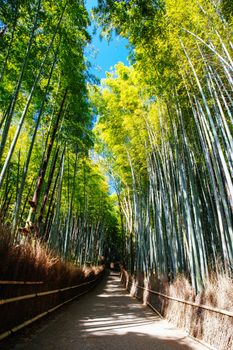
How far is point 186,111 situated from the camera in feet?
18.2

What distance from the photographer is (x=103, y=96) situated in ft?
27.1

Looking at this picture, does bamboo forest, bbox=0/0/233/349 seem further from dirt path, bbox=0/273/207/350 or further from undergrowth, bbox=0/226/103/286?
dirt path, bbox=0/273/207/350

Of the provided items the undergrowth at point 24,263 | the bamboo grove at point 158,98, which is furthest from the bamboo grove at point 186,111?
the undergrowth at point 24,263

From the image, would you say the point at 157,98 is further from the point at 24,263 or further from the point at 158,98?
the point at 24,263

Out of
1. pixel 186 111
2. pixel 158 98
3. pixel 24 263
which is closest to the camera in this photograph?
pixel 24 263

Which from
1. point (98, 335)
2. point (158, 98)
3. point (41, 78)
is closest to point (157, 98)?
point (158, 98)

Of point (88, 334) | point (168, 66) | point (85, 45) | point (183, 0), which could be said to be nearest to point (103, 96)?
point (85, 45)

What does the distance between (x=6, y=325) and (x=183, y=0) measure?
17.3 feet

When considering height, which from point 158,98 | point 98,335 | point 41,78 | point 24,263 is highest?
point 41,78

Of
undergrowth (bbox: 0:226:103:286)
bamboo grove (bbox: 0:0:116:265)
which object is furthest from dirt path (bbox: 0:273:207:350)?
bamboo grove (bbox: 0:0:116:265)

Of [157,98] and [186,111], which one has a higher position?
[157,98]

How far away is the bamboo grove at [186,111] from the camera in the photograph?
3662 millimetres

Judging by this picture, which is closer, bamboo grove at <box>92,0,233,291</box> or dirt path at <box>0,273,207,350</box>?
dirt path at <box>0,273,207,350</box>

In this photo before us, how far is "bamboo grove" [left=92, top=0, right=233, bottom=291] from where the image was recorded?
3.66m
